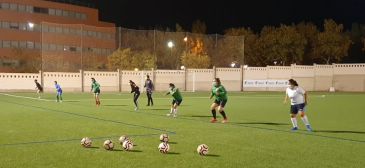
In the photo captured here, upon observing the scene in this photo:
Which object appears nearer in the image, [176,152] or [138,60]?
[176,152]

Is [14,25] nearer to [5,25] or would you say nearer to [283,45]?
[5,25]

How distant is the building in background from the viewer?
69500 mm

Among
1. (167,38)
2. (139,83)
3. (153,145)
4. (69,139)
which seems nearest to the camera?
(153,145)

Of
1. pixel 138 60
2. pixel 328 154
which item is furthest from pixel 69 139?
pixel 138 60

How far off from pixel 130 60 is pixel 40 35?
24239 mm

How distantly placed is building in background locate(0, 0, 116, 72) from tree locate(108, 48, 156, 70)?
184 centimetres

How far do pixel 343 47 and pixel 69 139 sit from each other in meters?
77.5

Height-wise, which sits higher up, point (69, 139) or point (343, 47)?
point (343, 47)

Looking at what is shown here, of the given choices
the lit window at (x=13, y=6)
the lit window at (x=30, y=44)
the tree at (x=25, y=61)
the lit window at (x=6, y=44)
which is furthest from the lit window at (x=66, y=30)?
the lit window at (x=13, y=6)

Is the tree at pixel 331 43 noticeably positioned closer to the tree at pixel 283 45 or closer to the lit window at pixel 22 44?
the tree at pixel 283 45

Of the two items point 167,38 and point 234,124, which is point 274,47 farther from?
point 234,124

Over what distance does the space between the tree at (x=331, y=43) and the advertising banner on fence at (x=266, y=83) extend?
24.8 metres

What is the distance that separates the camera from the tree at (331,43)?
269ft

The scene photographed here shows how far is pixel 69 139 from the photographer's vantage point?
1359 centimetres
